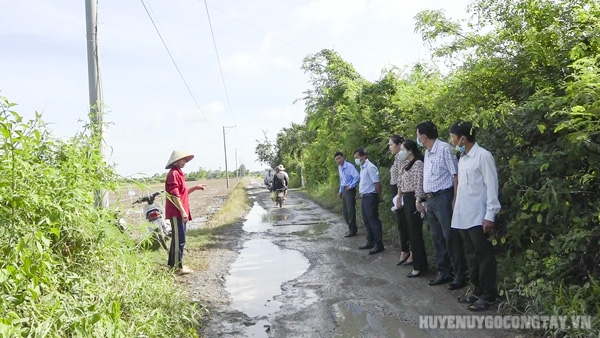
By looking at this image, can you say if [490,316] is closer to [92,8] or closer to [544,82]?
[544,82]

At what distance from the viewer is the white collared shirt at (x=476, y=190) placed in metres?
4.23

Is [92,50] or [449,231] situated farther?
[92,50]

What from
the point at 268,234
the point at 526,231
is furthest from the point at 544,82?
the point at 268,234

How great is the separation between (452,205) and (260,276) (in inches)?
114

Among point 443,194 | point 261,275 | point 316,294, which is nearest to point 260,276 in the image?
point 261,275

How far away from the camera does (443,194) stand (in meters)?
5.10

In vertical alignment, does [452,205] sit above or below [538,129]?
below

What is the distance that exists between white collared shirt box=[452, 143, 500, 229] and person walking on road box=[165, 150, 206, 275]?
3.68 metres

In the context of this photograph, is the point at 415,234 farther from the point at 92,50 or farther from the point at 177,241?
the point at 92,50

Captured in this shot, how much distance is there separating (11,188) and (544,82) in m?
4.65

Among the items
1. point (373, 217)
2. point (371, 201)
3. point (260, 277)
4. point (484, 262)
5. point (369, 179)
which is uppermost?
point (369, 179)

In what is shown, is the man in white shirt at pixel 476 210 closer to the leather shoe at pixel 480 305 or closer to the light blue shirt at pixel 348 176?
the leather shoe at pixel 480 305

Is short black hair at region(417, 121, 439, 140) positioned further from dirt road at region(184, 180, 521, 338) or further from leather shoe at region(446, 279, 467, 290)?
dirt road at region(184, 180, 521, 338)

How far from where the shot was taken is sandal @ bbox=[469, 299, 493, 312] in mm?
4324
